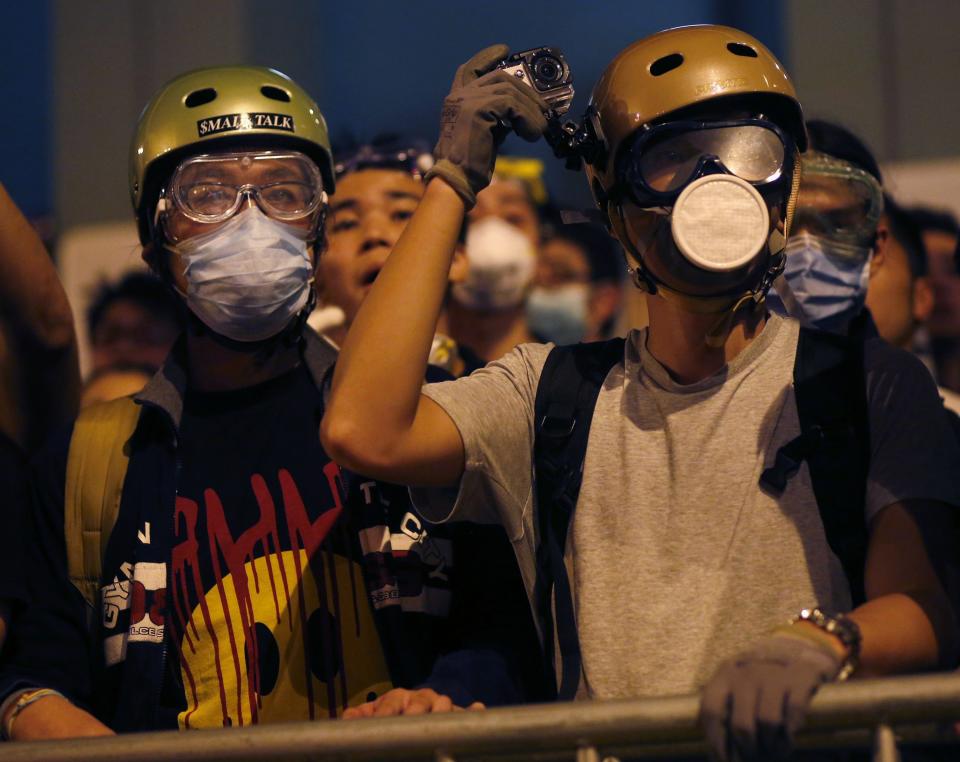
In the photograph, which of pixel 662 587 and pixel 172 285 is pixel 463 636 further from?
pixel 172 285

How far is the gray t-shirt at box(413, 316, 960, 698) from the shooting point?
2637mm

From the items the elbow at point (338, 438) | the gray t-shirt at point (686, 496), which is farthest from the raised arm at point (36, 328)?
the gray t-shirt at point (686, 496)

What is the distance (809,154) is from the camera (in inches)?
156

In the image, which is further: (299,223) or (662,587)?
(299,223)

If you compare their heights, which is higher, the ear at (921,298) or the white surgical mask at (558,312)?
the white surgical mask at (558,312)

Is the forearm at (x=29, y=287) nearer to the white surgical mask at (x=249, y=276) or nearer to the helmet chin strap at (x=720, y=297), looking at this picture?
the white surgical mask at (x=249, y=276)

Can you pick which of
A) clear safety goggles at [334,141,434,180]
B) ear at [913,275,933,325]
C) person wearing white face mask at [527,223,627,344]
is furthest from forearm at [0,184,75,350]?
person wearing white face mask at [527,223,627,344]

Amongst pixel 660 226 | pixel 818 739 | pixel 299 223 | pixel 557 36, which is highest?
pixel 557 36

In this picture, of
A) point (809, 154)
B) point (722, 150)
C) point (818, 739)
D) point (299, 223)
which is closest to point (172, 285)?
point (299, 223)

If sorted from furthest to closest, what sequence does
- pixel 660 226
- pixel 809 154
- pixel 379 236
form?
pixel 379 236, pixel 809 154, pixel 660 226

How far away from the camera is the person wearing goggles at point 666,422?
263 centimetres

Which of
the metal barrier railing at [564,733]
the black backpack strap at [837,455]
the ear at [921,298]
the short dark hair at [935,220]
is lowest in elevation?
the metal barrier railing at [564,733]

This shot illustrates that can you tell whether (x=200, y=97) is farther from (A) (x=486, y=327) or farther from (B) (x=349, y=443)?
(A) (x=486, y=327)

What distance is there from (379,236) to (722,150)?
157 centimetres
